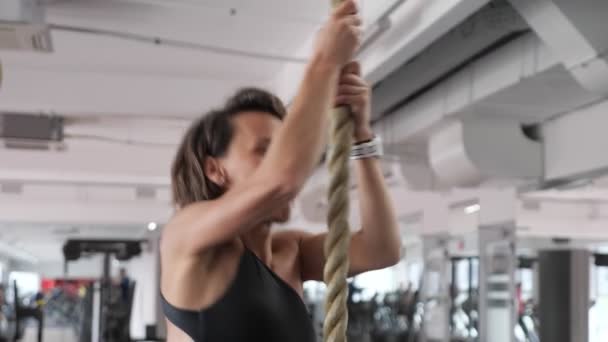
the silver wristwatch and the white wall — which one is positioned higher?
the silver wristwatch

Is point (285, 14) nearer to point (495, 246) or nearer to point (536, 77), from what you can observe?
point (536, 77)

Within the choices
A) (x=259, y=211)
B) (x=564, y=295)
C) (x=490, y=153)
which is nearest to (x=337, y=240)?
(x=259, y=211)

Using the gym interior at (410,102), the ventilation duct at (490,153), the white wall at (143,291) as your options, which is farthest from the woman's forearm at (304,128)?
the white wall at (143,291)

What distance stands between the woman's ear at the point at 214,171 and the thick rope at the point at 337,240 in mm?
277

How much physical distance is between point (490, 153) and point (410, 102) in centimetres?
87

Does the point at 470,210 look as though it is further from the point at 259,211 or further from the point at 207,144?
the point at 259,211

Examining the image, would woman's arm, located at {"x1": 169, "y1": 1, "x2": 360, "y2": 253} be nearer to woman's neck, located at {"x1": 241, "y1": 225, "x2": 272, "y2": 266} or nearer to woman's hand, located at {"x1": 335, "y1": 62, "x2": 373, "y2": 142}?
woman's hand, located at {"x1": 335, "y1": 62, "x2": 373, "y2": 142}

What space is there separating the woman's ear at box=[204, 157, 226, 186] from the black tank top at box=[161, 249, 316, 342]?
0.13m

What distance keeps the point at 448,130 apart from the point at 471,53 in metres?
1.39

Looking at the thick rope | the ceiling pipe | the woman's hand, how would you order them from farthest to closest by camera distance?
the ceiling pipe, the woman's hand, the thick rope

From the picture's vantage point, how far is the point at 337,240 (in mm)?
1039

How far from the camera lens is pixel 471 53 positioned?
5414 mm

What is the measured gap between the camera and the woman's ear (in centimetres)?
129

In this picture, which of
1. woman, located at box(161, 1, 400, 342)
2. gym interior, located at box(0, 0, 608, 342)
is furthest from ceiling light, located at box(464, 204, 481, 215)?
woman, located at box(161, 1, 400, 342)
